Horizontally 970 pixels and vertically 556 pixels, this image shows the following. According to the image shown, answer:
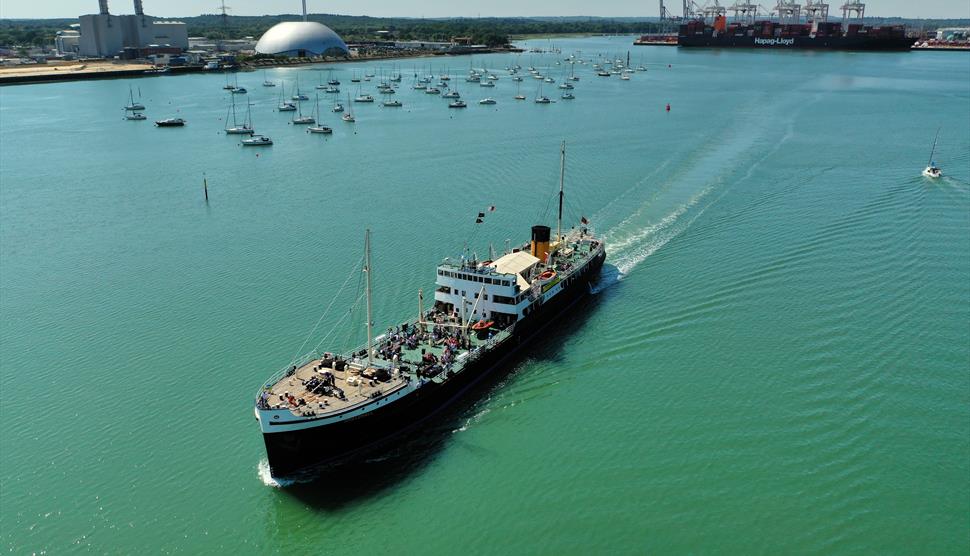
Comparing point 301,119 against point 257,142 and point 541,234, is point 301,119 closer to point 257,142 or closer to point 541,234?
point 257,142

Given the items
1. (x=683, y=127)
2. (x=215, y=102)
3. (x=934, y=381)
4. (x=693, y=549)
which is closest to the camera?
(x=693, y=549)

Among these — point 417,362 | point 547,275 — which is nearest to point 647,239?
point 547,275

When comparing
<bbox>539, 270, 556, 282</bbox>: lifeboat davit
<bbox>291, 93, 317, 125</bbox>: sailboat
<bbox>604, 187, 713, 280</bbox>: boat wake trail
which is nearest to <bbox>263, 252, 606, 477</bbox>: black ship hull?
<bbox>539, 270, 556, 282</bbox>: lifeboat davit

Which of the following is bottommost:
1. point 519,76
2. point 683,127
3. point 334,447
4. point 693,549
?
point 693,549

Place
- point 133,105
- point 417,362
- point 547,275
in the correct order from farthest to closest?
point 133,105
point 547,275
point 417,362

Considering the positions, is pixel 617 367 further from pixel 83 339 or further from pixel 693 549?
pixel 83 339

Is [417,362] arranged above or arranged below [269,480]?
above

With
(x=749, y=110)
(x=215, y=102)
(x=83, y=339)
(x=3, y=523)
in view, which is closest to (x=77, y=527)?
(x=3, y=523)
